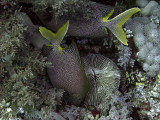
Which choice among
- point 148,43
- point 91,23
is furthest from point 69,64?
point 148,43

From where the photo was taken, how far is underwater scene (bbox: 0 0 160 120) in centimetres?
195

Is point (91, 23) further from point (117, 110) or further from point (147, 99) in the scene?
point (147, 99)

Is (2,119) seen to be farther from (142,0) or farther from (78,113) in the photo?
(142,0)

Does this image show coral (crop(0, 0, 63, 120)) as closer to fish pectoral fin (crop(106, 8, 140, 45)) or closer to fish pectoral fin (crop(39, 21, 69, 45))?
fish pectoral fin (crop(39, 21, 69, 45))

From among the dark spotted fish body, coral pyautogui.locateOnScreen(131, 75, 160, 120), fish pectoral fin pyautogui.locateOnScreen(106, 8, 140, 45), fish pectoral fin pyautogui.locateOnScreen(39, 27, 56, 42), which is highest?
fish pectoral fin pyautogui.locateOnScreen(106, 8, 140, 45)

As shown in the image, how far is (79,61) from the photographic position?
2203 mm

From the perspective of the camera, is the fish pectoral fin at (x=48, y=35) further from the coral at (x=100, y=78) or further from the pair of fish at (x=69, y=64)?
the coral at (x=100, y=78)

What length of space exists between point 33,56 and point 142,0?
190cm

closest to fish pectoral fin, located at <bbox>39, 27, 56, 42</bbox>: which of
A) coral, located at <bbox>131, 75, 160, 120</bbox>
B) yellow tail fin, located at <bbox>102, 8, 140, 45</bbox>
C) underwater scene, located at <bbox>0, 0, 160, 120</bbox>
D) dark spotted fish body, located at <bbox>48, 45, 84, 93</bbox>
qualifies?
underwater scene, located at <bbox>0, 0, 160, 120</bbox>

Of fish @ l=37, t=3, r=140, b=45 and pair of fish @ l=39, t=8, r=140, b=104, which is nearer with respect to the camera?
pair of fish @ l=39, t=8, r=140, b=104

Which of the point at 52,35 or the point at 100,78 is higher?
the point at 52,35

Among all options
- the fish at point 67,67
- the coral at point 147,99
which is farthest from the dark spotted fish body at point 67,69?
the coral at point 147,99

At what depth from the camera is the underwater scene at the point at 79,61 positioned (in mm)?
1954

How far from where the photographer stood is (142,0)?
2635mm
